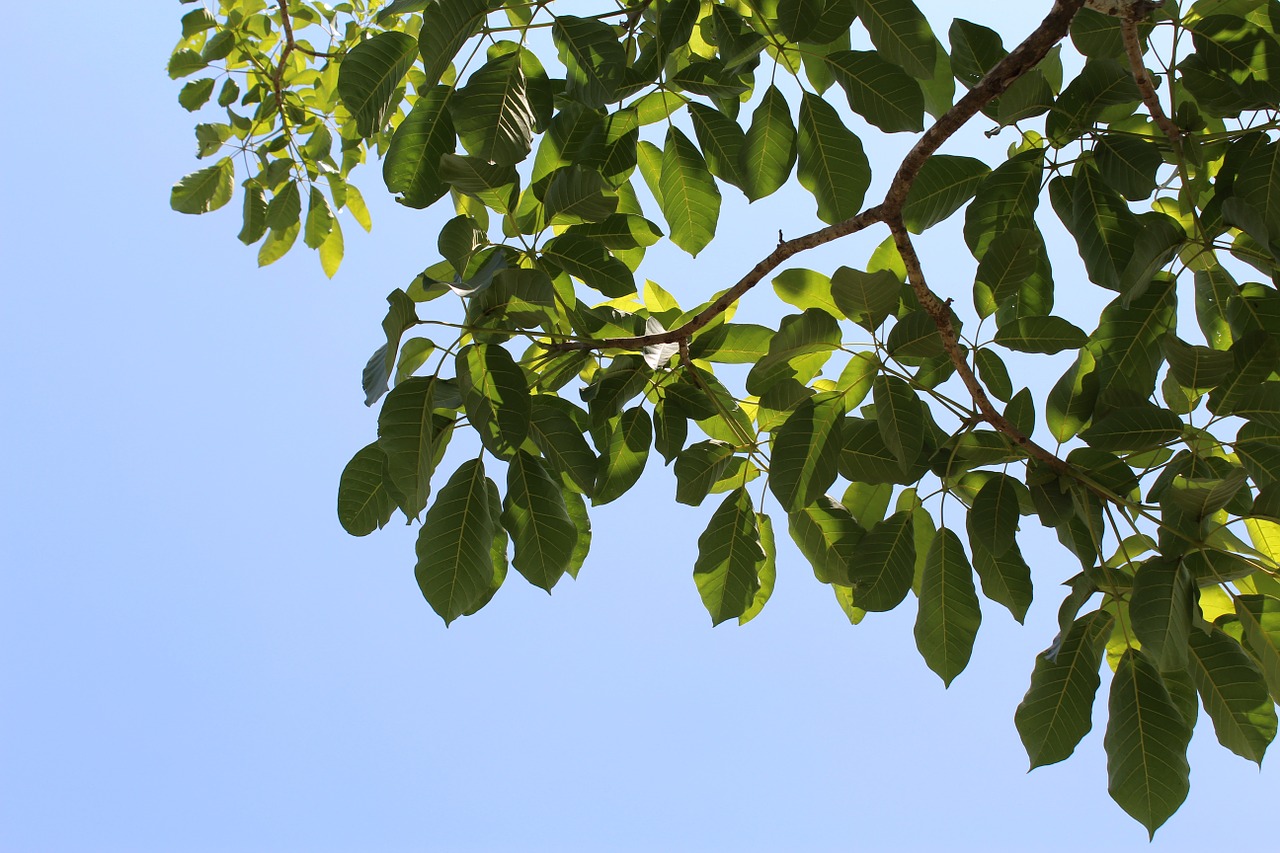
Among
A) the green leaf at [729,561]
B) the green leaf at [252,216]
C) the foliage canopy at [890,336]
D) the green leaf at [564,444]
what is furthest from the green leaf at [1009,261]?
the green leaf at [252,216]

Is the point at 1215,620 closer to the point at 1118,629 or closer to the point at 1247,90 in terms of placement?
the point at 1118,629

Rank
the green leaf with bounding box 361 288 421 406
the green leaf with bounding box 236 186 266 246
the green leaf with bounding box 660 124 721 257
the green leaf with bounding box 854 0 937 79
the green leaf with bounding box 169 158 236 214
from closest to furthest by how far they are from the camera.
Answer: the green leaf with bounding box 361 288 421 406, the green leaf with bounding box 854 0 937 79, the green leaf with bounding box 660 124 721 257, the green leaf with bounding box 236 186 266 246, the green leaf with bounding box 169 158 236 214

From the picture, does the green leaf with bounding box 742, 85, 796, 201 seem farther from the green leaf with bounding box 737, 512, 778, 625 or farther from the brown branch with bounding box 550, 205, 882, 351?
the green leaf with bounding box 737, 512, 778, 625

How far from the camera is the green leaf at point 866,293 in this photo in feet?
4.79

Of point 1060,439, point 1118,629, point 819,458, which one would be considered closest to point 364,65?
point 819,458

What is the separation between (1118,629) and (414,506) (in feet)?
4.08

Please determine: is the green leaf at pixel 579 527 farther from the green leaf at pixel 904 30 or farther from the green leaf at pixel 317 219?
the green leaf at pixel 317 219

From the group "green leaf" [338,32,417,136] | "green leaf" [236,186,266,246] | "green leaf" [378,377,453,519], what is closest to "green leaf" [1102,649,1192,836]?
"green leaf" [378,377,453,519]

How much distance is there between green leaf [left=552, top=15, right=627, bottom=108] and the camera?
1.37 meters

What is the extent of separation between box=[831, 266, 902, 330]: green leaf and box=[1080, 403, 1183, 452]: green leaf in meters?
0.37

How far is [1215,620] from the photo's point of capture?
5.43 feet

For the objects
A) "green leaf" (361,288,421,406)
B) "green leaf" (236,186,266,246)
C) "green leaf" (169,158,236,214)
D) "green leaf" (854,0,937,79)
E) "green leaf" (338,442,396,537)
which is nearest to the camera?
"green leaf" (361,288,421,406)

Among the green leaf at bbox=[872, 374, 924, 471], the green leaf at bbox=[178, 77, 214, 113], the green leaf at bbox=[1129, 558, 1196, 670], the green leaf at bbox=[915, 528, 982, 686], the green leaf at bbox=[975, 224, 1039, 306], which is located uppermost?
the green leaf at bbox=[178, 77, 214, 113]

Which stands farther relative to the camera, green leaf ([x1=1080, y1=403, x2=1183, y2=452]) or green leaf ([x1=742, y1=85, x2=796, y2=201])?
green leaf ([x1=742, y1=85, x2=796, y2=201])
